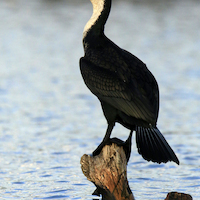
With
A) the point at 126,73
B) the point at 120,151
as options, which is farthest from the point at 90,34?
the point at 120,151

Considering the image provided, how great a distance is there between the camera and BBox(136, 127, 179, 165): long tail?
4.96m

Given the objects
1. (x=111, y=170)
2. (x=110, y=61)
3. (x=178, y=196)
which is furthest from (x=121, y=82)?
(x=178, y=196)

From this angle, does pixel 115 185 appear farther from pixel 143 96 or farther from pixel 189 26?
pixel 189 26

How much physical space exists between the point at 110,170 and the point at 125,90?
82 cm

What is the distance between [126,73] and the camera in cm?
516

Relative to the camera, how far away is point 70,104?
11.8 meters

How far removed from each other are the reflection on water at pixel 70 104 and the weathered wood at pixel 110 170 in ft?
3.99

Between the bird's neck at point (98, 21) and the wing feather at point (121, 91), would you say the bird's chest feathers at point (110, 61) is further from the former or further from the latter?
the bird's neck at point (98, 21)

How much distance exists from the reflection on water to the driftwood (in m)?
1.22

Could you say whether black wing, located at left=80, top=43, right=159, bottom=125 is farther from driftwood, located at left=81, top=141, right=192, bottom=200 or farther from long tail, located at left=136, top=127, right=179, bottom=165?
driftwood, located at left=81, top=141, right=192, bottom=200

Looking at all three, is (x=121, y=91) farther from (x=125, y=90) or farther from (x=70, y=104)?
(x=70, y=104)

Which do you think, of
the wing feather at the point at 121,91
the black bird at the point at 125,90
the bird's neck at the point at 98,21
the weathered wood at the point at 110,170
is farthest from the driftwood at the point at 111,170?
the bird's neck at the point at 98,21

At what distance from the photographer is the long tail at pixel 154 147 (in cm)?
496

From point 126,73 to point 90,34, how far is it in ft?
2.05
